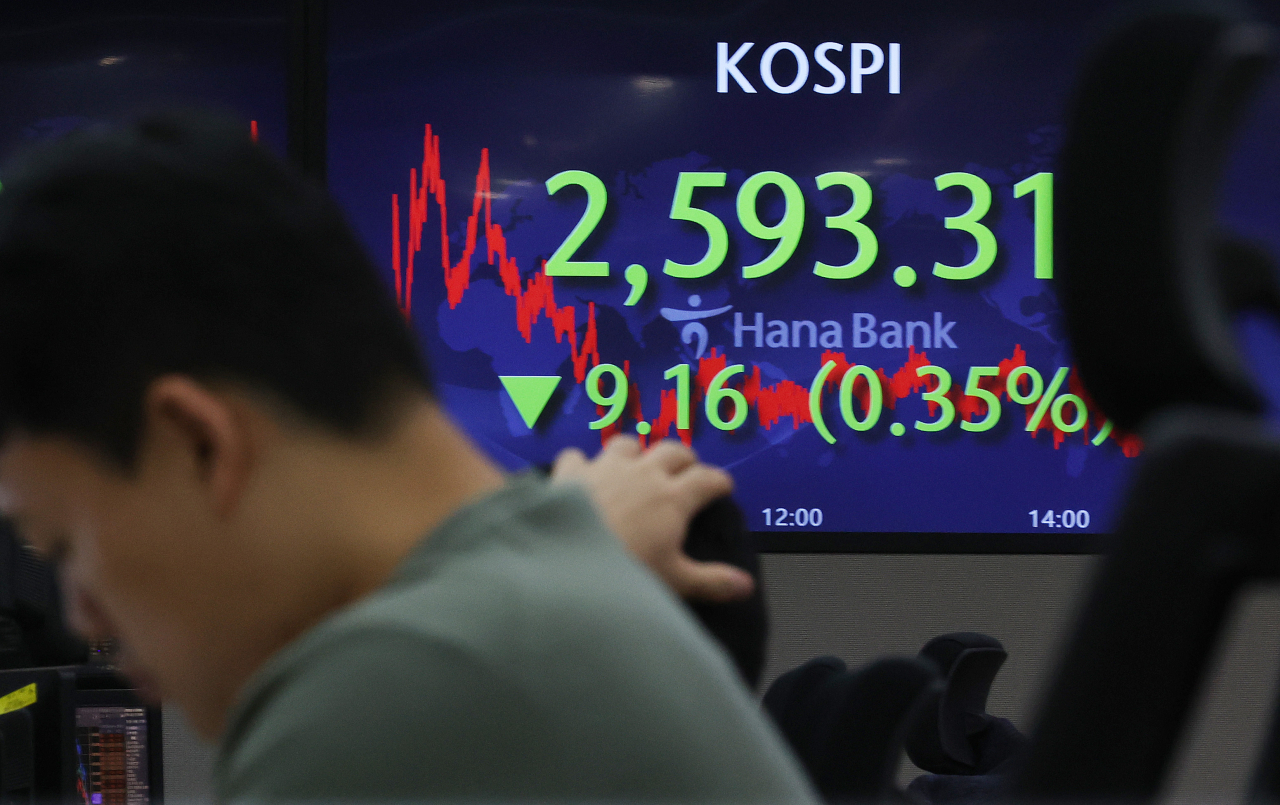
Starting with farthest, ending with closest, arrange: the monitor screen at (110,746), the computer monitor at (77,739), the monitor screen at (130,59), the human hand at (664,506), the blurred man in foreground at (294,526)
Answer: the monitor screen at (130,59) < the monitor screen at (110,746) < the computer monitor at (77,739) < the human hand at (664,506) < the blurred man in foreground at (294,526)

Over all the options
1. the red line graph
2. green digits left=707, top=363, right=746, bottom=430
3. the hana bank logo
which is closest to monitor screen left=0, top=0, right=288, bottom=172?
the red line graph

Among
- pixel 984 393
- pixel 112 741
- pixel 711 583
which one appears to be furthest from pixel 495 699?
pixel 984 393

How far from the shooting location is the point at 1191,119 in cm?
36

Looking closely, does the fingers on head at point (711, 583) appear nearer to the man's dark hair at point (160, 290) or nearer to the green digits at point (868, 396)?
the man's dark hair at point (160, 290)

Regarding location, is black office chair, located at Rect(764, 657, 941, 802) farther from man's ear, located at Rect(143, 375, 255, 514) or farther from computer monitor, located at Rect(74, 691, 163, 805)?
computer monitor, located at Rect(74, 691, 163, 805)

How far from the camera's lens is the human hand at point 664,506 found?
88 cm

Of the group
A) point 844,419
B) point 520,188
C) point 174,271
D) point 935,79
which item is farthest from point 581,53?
point 174,271

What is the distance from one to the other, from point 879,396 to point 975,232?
1.45ft

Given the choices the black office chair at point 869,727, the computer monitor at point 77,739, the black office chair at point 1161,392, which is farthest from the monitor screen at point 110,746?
the black office chair at point 1161,392

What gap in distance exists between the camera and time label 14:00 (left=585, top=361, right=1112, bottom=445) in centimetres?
311

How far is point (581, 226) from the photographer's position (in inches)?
124

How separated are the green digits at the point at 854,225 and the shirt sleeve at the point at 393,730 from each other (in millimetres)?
2751

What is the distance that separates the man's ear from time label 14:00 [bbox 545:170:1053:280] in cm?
266

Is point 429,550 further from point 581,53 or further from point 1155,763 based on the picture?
point 581,53
